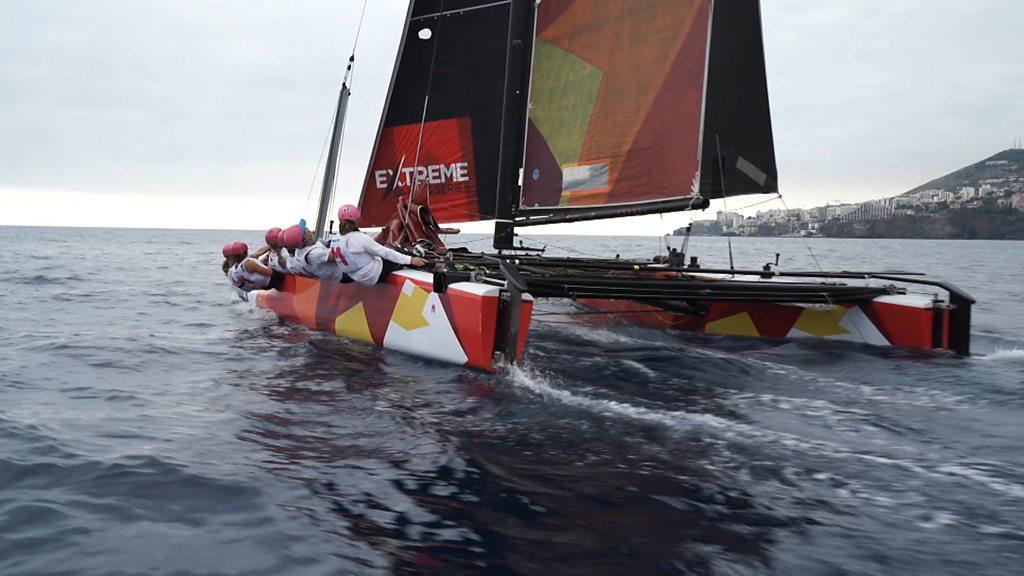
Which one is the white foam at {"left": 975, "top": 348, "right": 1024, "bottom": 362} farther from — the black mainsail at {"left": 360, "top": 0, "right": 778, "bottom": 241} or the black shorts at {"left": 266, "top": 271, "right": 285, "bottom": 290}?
the black shorts at {"left": 266, "top": 271, "right": 285, "bottom": 290}

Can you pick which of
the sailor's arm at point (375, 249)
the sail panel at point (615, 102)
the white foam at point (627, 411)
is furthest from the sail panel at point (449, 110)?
the white foam at point (627, 411)

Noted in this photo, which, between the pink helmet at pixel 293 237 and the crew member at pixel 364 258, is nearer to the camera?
the crew member at pixel 364 258

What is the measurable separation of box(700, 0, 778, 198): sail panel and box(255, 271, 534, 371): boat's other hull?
4.06m

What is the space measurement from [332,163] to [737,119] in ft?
18.0

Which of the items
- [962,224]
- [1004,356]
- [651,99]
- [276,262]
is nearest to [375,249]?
[276,262]

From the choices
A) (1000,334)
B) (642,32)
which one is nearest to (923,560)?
(642,32)

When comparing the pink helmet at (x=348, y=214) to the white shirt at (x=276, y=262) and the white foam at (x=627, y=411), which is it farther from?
the white foam at (x=627, y=411)

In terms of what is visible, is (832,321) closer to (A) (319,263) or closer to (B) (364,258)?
(B) (364,258)

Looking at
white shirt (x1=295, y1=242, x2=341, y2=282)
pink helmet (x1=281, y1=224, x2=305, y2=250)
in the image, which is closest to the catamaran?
white shirt (x1=295, y1=242, x2=341, y2=282)

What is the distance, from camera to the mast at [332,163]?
10531mm

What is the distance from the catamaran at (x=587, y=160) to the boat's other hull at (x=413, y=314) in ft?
0.09

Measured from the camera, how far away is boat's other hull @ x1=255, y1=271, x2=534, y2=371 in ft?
19.1

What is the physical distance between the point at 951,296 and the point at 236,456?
659cm

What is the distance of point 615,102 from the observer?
30.0ft
